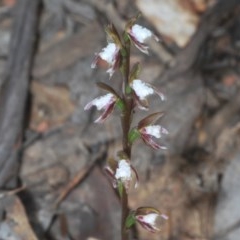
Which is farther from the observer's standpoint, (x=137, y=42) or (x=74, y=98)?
(x=74, y=98)

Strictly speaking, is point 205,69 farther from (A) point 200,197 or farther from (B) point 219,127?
(A) point 200,197

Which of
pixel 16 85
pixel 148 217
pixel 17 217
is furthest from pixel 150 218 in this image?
pixel 16 85

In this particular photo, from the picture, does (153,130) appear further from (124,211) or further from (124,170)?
(124,211)

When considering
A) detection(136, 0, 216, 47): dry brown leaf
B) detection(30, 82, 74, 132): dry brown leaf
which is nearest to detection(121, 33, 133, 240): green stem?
detection(30, 82, 74, 132): dry brown leaf

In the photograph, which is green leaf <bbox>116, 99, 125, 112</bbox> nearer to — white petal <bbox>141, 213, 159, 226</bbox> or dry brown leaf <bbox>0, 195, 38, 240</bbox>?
white petal <bbox>141, 213, 159, 226</bbox>

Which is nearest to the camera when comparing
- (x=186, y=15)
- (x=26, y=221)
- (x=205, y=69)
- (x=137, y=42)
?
(x=137, y=42)

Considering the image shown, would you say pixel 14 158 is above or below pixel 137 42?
below

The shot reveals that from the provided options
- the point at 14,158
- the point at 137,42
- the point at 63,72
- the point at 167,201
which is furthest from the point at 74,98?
the point at 137,42
